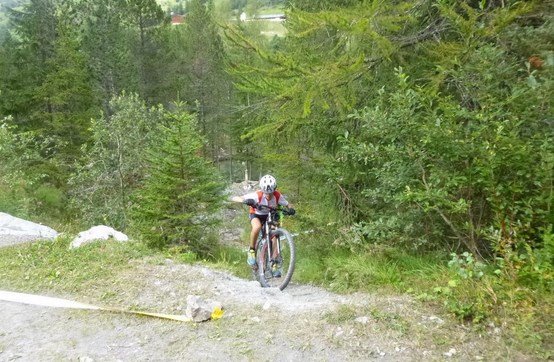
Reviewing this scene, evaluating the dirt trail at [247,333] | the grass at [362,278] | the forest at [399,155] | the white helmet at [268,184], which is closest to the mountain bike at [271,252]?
the white helmet at [268,184]

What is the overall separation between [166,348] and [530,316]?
332 centimetres

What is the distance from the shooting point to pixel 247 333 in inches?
180

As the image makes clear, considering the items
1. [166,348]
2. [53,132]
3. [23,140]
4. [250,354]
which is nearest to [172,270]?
[166,348]

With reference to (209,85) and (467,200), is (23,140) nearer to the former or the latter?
(467,200)

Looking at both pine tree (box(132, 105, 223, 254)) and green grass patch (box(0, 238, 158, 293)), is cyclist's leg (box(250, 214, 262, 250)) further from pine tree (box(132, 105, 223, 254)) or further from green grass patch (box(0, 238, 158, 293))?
pine tree (box(132, 105, 223, 254))

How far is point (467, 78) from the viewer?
566 centimetres

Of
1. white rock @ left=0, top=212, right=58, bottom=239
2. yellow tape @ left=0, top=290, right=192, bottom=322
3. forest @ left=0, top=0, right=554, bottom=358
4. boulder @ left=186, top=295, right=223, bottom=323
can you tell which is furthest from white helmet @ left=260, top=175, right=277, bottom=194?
white rock @ left=0, top=212, right=58, bottom=239

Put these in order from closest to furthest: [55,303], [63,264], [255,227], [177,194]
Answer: [55,303] < [63,264] < [255,227] < [177,194]

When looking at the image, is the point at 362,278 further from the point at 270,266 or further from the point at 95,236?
the point at 95,236

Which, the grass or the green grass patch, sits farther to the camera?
the green grass patch

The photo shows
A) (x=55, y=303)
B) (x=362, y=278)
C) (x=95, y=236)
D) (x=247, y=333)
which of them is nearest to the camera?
(x=247, y=333)

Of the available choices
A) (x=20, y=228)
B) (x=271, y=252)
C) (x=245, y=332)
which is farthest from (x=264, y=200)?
(x=20, y=228)

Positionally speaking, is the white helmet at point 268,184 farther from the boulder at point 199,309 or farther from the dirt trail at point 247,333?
the boulder at point 199,309

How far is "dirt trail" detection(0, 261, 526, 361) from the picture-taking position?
4.11 metres
